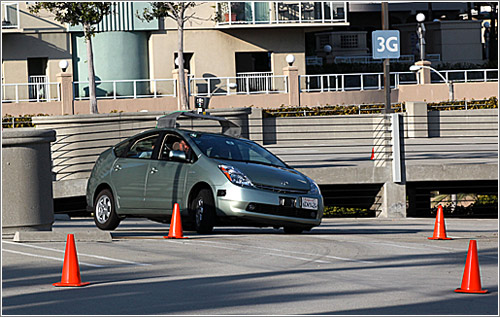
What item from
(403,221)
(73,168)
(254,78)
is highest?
(254,78)

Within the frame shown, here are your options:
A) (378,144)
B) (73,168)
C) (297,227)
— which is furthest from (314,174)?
(297,227)

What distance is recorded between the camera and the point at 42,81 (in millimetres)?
45062

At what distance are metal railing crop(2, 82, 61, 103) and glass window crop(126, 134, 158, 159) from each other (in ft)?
94.6

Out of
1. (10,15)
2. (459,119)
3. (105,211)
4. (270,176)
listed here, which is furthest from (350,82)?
(270,176)

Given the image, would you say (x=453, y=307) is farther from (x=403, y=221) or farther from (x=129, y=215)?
(x=403, y=221)

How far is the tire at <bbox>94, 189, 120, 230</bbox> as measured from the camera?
14.0 meters

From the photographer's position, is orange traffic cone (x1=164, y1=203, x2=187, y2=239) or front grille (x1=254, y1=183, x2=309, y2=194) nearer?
orange traffic cone (x1=164, y1=203, x2=187, y2=239)

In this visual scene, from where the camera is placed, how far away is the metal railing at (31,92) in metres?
42.3

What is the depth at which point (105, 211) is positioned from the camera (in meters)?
14.2

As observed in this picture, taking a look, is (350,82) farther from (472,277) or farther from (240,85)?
(472,277)

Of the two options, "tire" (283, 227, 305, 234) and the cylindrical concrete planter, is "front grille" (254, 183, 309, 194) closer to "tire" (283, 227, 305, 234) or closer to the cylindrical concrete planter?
"tire" (283, 227, 305, 234)

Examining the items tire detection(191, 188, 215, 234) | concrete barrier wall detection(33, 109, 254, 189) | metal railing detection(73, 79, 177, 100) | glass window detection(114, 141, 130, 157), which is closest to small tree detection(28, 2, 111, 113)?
metal railing detection(73, 79, 177, 100)

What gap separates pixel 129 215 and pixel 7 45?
1295 inches

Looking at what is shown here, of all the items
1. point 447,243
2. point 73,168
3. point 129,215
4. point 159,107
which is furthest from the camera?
point 159,107
